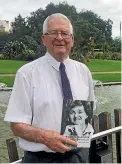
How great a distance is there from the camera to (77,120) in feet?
4.78

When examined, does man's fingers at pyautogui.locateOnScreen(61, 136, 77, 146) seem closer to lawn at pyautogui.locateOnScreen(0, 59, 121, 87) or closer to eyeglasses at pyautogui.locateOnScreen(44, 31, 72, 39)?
eyeglasses at pyautogui.locateOnScreen(44, 31, 72, 39)

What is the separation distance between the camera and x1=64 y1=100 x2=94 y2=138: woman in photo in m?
1.45

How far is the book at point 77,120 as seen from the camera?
1.45 metres

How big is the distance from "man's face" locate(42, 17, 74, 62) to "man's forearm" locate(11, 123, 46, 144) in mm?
372

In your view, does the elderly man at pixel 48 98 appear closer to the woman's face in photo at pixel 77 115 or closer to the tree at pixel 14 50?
the woman's face in photo at pixel 77 115

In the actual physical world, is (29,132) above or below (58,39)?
below

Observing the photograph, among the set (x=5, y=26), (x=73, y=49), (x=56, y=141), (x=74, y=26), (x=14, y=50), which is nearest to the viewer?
(x=56, y=141)

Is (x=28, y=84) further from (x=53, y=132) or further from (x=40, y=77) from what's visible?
(x=53, y=132)

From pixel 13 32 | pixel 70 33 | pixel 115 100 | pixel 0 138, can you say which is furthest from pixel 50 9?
pixel 70 33

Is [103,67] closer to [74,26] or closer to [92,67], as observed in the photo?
[92,67]

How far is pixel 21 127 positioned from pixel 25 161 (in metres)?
0.23

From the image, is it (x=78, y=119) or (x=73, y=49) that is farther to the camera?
(x=73, y=49)

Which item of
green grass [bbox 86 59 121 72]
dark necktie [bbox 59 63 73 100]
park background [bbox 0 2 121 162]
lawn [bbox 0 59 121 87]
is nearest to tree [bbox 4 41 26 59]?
park background [bbox 0 2 121 162]

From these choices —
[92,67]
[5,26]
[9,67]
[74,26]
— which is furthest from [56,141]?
[5,26]
